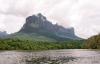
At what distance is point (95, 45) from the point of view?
656 ft

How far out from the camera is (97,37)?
651ft

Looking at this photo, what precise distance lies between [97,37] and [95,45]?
6.16 meters
